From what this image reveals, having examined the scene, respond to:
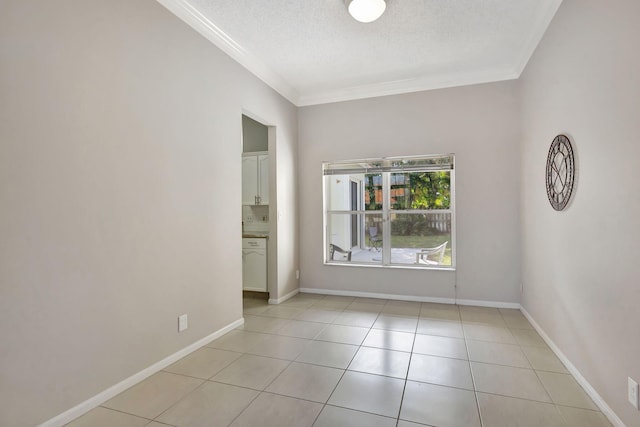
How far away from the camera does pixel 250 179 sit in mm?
4828

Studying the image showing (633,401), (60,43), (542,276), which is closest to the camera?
(633,401)

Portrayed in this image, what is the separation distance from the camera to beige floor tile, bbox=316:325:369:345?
3.03 m

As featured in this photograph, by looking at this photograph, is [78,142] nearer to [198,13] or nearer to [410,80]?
[198,13]

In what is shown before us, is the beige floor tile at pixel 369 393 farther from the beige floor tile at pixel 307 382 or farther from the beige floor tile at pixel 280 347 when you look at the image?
the beige floor tile at pixel 280 347

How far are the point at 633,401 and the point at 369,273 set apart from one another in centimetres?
306

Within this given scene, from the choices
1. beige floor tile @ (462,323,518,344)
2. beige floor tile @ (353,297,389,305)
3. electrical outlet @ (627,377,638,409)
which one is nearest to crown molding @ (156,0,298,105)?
beige floor tile @ (353,297,389,305)

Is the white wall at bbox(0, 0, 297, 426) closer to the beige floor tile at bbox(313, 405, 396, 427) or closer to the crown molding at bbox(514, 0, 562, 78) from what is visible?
the beige floor tile at bbox(313, 405, 396, 427)

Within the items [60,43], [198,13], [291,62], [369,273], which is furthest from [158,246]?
[369,273]

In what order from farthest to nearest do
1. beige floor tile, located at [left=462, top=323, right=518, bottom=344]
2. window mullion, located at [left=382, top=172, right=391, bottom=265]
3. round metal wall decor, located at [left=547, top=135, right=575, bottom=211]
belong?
1. window mullion, located at [left=382, top=172, right=391, bottom=265]
2. beige floor tile, located at [left=462, top=323, right=518, bottom=344]
3. round metal wall decor, located at [left=547, top=135, right=575, bottom=211]

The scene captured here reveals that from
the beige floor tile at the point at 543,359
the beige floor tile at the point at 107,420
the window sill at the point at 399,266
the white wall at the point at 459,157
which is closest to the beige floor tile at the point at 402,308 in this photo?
the white wall at the point at 459,157

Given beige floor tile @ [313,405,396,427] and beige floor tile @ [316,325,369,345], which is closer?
beige floor tile @ [313,405,396,427]

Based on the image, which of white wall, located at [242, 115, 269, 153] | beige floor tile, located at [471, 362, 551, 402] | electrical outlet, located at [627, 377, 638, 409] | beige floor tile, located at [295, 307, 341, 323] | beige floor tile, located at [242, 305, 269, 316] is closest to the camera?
electrical outlet, located at [627, 377, 638, 409]

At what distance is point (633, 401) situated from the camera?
1622 mm

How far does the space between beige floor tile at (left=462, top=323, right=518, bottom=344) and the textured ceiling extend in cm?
278
